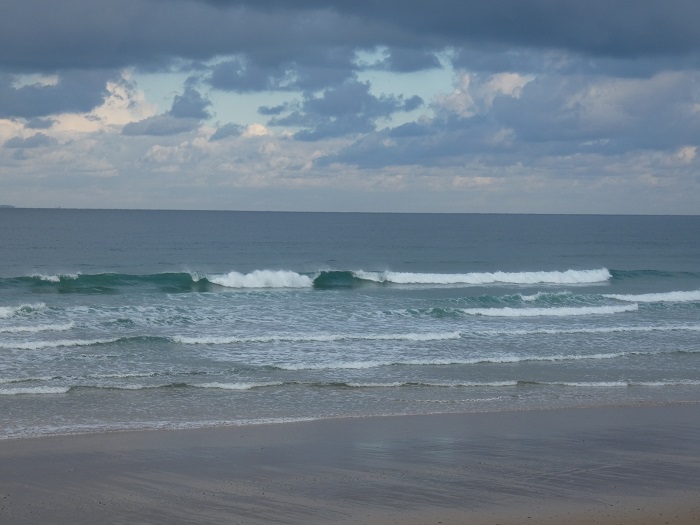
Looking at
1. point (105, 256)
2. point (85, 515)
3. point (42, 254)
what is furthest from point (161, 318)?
point (42, 254)

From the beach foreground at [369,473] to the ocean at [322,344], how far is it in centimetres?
139

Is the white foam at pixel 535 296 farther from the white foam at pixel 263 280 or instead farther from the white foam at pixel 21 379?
the white foam at pixel 21 379

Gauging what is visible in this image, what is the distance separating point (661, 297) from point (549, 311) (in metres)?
8.98

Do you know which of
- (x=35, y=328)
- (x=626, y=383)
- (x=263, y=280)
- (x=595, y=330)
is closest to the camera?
(x=626, y=383)

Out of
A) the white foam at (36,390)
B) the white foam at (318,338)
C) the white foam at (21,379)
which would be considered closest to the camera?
the white foam at (36,390)

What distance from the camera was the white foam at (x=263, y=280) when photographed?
38.4 meters

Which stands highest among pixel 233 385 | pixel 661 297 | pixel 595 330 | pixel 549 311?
pixel 661 297

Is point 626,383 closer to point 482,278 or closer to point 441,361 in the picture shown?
point 441,361

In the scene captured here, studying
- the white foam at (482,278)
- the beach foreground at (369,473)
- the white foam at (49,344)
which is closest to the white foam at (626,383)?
the beach foreground at (369,473)

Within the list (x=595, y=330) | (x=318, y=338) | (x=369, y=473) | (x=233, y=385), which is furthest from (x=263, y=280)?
(x=369, y=473)

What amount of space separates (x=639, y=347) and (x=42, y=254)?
142ft

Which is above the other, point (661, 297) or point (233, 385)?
point (661, 297)

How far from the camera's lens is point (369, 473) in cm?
1180

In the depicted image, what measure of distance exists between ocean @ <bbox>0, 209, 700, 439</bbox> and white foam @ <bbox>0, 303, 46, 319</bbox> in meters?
0.07
